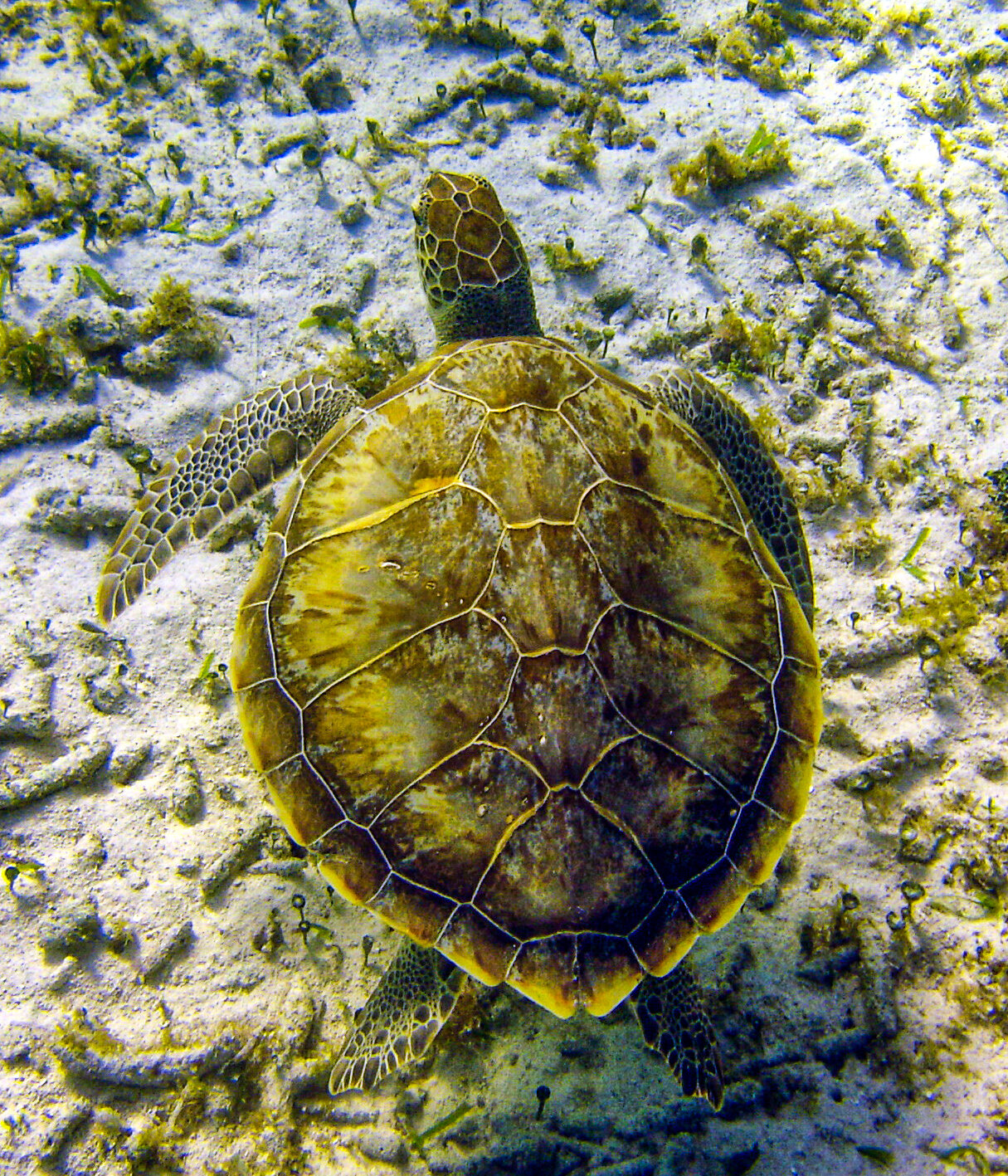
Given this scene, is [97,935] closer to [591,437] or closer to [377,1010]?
[377,1010]

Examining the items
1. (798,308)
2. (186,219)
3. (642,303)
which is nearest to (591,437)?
(642,303)

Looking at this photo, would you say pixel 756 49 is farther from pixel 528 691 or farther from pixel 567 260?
pixel 528 691

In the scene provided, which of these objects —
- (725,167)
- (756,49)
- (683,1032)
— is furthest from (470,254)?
(756,49)

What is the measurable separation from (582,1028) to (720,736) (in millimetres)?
1143

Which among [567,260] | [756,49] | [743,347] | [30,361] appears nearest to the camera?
[30,361]

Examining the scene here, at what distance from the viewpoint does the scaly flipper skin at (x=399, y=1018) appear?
1.89 meters

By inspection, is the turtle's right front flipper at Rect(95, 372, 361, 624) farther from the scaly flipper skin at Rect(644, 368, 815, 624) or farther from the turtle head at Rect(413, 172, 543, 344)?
the scaly flipper skin at Rect(644, 368, 815, 624)

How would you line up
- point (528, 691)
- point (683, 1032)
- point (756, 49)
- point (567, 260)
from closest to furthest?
point (528, 691) < point (683, 1032) < point (567, 260) < point (756, 49)

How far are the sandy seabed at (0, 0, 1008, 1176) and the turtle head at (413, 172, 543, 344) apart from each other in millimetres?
523

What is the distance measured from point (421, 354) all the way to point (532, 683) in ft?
7.51

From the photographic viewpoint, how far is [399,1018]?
1.93 metres

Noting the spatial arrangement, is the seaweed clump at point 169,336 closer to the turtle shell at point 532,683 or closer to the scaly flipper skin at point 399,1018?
the turtle shell at point 532,683

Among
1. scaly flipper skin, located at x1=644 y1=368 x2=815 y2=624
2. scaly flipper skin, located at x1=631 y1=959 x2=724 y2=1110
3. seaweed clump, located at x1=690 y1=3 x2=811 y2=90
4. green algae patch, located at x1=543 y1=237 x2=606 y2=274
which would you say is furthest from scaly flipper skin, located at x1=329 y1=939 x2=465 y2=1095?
seaweed clump, located at x1=690 y1=3 x2=811 y2=90

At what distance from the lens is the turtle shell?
1.63 m
